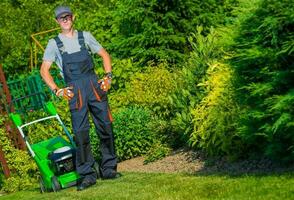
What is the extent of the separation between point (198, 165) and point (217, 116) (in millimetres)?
741

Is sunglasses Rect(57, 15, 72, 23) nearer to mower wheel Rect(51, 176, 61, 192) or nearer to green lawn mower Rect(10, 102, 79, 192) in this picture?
green lawn mower Rect(10, 102, 79, 192)

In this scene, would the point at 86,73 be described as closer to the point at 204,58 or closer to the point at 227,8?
the point at 204,58

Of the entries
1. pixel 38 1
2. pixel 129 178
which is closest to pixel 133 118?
pixel 129 178

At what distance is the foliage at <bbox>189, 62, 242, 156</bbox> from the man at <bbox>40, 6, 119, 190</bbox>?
1.25m

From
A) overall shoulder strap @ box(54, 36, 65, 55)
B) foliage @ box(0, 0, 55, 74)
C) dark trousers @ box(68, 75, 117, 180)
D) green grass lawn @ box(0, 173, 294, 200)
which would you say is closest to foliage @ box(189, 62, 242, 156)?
green grass lawn @ box(0, 173, 294, 200)

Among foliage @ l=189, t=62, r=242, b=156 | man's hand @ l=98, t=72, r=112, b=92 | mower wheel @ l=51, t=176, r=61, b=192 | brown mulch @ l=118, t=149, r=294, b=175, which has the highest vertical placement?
man's hand @ l=98, t=72, r=112, b=92

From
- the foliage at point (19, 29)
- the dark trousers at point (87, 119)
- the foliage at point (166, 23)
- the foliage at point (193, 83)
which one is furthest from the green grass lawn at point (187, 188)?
the foliage at point (19, 29)

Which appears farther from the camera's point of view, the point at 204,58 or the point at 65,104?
the point at 65,104

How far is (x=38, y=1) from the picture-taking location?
677 inches

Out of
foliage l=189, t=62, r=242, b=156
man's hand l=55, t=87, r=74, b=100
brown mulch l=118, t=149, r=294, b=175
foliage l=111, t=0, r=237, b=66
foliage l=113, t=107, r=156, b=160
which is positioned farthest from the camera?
foliage l=111, t=0, r=237, b=66

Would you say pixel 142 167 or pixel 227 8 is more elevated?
pixel 227 8

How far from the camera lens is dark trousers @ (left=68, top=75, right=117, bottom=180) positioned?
727 cm

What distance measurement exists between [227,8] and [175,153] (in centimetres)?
440

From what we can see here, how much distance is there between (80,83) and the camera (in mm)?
7238
